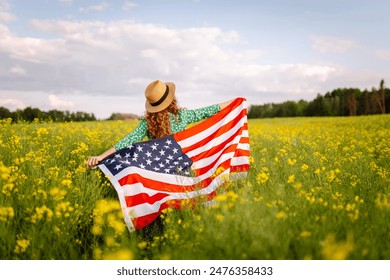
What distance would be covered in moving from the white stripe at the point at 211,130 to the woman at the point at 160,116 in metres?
0.23

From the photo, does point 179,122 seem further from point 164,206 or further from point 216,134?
point 164,206

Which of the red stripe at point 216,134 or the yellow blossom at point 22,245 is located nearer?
the yellow blossom at point 22,245

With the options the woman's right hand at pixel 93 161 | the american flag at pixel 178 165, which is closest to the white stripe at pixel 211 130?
the american flag at pixel 178 165

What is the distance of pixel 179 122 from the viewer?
5516 millimetres

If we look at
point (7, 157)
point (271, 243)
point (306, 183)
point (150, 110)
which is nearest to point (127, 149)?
point (150, 110)

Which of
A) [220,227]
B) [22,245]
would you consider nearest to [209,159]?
[220,227]

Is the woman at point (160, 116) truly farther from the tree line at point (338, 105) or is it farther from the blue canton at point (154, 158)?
the tree line at point (338, 105)

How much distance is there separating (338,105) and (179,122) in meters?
66.3

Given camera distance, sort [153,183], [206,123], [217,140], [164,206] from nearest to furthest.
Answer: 1. [164,206]
2. [153,183]
3. [217,140]
4. [206,123]

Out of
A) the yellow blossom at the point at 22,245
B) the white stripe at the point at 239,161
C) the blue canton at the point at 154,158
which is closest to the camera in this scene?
the yellow blossom at the point at 22,245

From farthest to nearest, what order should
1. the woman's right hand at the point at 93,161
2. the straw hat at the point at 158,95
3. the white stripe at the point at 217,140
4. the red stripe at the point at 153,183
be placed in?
the white stripe at the point at 217,140 → the straw hat at the point at 158,95 → the woman's right hand at the point at 93,161 → the red stripe at the point at 153,183

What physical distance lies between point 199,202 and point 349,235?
6.33 feet

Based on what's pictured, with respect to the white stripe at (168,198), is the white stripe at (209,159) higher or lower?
higher

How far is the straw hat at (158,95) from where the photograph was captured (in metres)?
5.11
